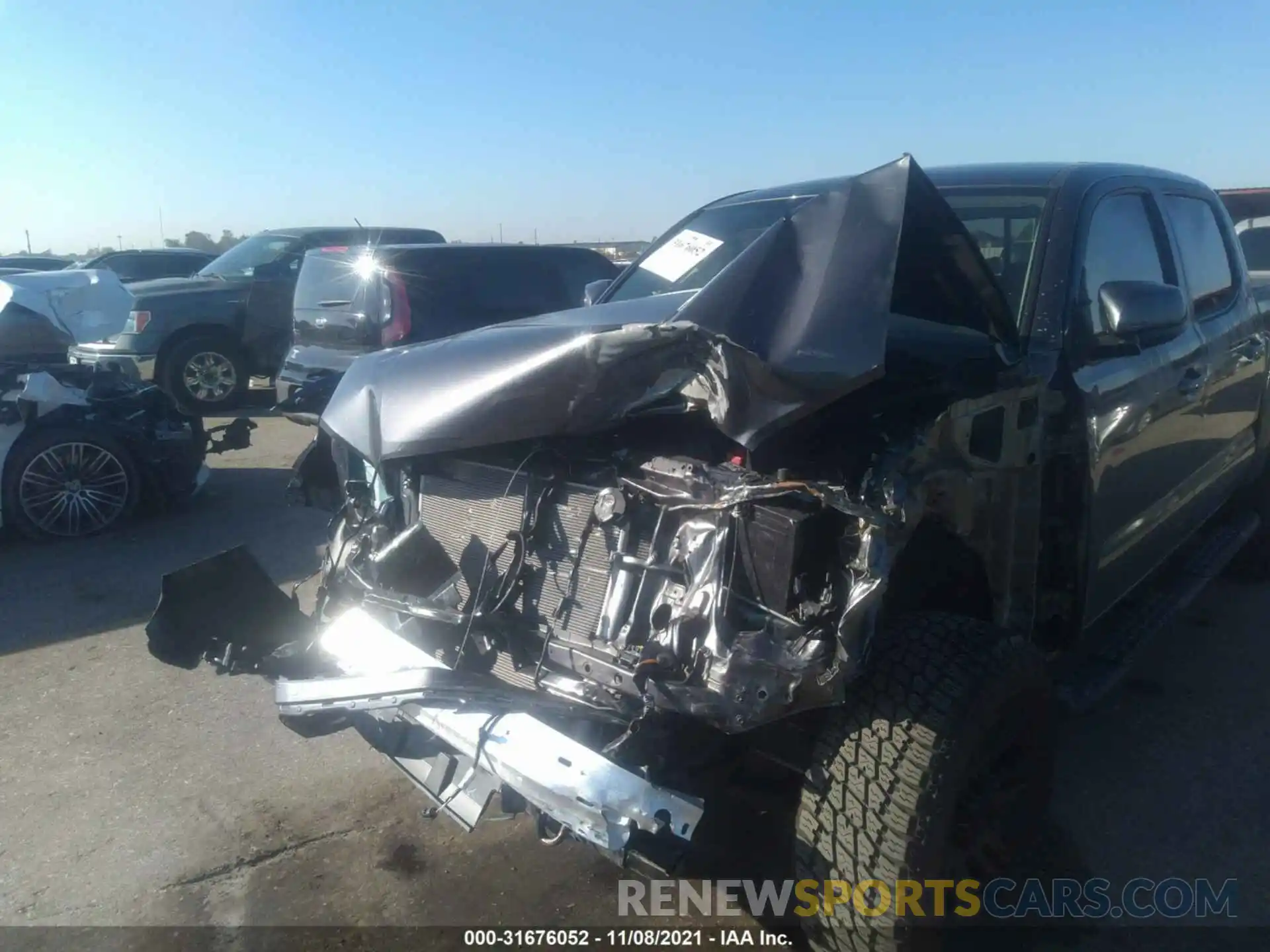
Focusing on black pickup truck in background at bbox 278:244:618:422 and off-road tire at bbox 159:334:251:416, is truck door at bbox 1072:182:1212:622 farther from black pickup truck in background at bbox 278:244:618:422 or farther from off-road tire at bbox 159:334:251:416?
off-road tire at bbox 159:334:251:416

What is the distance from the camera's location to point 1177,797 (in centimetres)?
340

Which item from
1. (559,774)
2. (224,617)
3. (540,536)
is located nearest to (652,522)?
(540,536)

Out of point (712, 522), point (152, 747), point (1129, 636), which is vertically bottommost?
point (152, 747)

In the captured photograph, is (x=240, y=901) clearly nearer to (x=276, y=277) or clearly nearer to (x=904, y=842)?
(x=904, y=842)

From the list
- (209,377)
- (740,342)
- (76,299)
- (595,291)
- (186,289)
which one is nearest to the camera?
(740,342)

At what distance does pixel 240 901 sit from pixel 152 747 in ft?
3.75

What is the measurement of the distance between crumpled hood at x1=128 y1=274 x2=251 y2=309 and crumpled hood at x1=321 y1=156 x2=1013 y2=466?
28.8ft

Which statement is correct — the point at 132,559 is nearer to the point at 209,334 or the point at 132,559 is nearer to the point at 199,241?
the point at 209,334

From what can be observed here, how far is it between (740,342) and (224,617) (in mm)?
1877

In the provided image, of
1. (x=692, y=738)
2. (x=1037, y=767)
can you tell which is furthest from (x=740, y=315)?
(x=1037, y=767)

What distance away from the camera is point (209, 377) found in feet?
36.3

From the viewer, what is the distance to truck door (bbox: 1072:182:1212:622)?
10.6ft

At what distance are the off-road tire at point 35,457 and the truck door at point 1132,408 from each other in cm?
590
